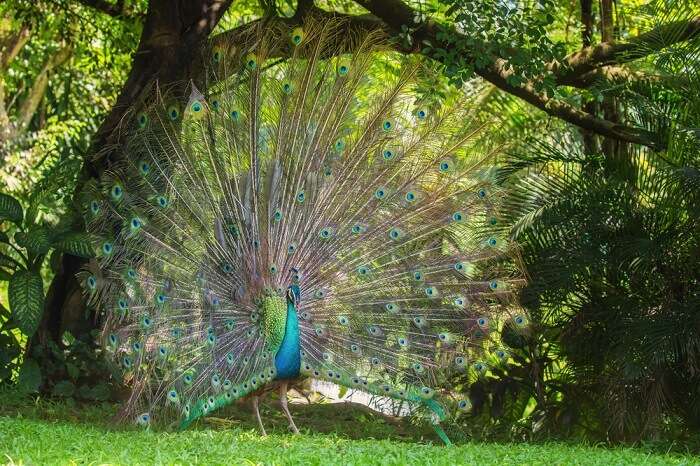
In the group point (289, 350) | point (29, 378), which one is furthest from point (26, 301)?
point (289, 350)

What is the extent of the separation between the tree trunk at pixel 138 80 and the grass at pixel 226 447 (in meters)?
0.83

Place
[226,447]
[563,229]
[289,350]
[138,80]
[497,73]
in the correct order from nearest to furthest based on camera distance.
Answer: [226,447] < [289,350] < [563,229] < [497,73] < [138,80]

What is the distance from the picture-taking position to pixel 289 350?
759 cm

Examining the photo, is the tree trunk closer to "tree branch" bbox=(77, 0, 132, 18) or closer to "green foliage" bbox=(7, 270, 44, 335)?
"green foliage" bbox=(7, 270, 44, 335)

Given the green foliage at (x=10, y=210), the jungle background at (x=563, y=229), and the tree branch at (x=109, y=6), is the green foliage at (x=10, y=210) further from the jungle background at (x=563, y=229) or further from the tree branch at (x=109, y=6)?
the tree branch at (x=109, y=6)

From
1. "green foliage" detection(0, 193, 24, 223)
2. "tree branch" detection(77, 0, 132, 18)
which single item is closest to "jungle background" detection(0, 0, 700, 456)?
"green foliage" detection(0, 193, 24, 223)

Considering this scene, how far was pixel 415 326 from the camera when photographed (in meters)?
8.05

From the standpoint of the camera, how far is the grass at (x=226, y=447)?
565 centimetres

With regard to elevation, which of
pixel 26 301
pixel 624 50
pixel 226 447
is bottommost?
pixel 226 447

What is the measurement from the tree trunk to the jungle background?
0.05 ft

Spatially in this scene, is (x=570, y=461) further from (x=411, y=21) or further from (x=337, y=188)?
(x=411, y=21)

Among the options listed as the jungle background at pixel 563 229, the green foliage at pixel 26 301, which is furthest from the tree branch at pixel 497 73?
the green foliage at pixel 26 301

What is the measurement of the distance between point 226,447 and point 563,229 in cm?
333

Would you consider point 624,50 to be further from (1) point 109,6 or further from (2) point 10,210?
(2) point 10,210
